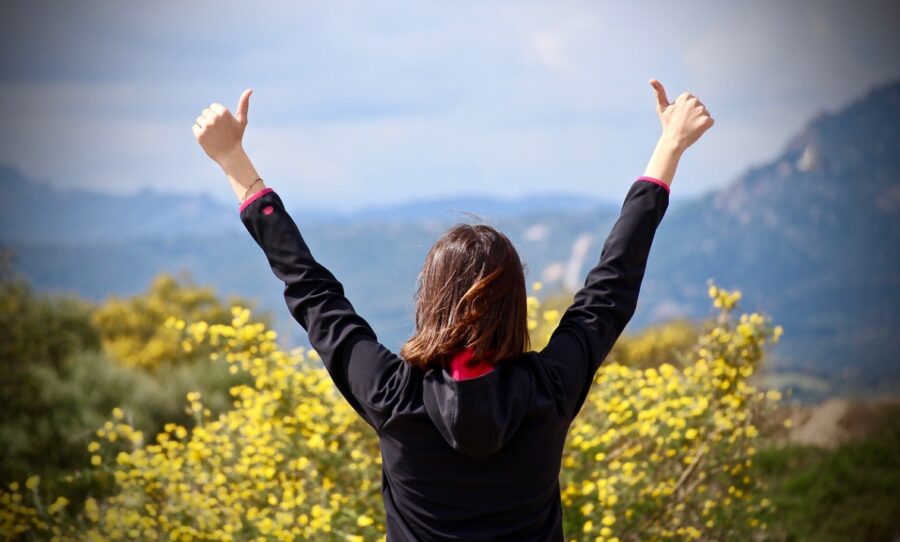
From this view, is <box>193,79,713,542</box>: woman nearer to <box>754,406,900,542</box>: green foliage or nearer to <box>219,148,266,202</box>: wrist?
<box>219,148,266,202</box>: wrist

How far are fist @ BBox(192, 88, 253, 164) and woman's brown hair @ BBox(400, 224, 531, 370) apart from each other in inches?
12.9

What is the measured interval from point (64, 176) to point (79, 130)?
157cm

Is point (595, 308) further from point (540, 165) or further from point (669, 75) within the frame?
point (540, 165)

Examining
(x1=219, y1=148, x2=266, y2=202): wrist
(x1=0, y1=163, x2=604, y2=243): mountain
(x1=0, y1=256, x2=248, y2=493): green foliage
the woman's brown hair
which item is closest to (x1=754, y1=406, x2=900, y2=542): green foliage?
(x1=0, y1=256, x2=248, y2=493): green foliage

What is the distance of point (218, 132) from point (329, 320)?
310 mm

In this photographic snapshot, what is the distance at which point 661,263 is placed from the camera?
12492 mm

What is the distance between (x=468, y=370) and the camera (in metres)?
1.18

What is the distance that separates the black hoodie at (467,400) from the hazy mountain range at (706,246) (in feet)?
20.1

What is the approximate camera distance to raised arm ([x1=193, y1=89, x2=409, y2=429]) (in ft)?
4.02

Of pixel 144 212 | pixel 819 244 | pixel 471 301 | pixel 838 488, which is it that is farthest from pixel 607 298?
pixel 144 212

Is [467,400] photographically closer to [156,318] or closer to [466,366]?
[466,366]

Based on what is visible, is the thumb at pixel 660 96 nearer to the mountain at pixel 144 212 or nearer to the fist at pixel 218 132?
the fist at pixel 218 132

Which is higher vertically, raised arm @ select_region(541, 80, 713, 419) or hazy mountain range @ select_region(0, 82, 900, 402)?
hazy mountain range @ select_region(0, 82, 900, 402)

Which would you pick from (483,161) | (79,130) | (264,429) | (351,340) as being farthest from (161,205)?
(351,340)
